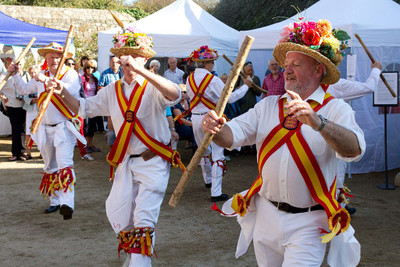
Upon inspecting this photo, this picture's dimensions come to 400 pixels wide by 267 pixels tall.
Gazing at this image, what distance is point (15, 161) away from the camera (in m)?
10.8

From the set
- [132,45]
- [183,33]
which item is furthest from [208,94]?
[183,33]

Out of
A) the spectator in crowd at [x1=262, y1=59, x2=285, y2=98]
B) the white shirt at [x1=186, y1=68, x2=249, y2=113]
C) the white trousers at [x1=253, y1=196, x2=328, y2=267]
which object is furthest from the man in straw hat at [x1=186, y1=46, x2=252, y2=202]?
the white trousers at [x1=253, y1=196, x2=328, y2=267]

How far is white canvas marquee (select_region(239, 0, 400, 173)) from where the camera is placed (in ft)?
29.0

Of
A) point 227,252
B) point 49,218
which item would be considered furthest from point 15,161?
point 227,252

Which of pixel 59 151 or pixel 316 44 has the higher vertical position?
pixel 316 44

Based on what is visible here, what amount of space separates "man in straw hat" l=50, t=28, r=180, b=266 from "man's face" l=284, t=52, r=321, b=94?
1.33 metres

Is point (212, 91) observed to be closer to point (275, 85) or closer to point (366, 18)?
point (275, 85)

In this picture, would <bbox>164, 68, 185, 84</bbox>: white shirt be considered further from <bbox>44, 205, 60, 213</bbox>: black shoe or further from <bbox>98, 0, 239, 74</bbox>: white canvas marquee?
<bbox>44, 205, 60, 213</bbox>: black shoe

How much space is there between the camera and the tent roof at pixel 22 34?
11.8m

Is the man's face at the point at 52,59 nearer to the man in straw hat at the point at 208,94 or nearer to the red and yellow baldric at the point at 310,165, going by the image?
the man in straw hat at the point at 208,94

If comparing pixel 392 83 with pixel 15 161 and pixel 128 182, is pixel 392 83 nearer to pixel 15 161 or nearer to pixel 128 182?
pixel 128 182

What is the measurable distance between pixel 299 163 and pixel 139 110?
1.87 m

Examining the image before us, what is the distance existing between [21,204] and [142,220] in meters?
A: 3.72

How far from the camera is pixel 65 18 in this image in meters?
18.8
